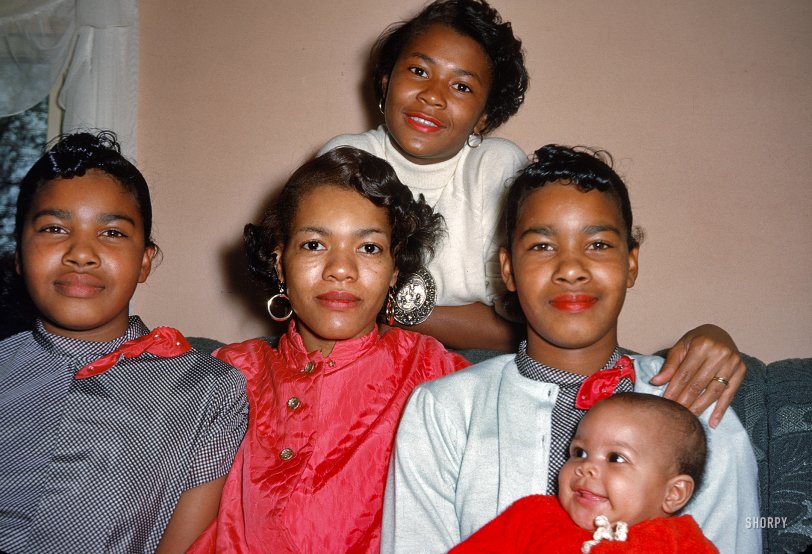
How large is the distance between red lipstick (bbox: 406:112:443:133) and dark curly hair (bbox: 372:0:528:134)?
281mm

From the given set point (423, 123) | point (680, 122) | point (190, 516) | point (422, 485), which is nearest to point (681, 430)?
point (422, 485)

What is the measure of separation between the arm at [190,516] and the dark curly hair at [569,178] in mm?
920

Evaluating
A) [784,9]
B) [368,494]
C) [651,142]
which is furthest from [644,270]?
[368,494]

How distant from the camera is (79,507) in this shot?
145 cm

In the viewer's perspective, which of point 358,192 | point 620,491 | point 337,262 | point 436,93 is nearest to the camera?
point 620,491

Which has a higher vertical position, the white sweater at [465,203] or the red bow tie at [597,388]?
the white sweater at [465,203]

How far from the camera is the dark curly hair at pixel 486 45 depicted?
2117 mm

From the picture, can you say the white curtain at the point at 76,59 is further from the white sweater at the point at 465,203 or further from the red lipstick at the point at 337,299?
the red lipstick at the point at 337,299

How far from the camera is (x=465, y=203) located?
2166 mm

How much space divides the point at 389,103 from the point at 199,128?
1131 mm

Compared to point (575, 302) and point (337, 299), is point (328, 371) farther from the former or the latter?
point (575, 302)

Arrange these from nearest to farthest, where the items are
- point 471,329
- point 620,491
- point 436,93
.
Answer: point 620,491 < point 436,93 < point 471,329

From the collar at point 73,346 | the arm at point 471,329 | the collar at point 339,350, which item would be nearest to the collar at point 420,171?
the arm at point 471,329

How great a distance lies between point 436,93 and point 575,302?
868mm
